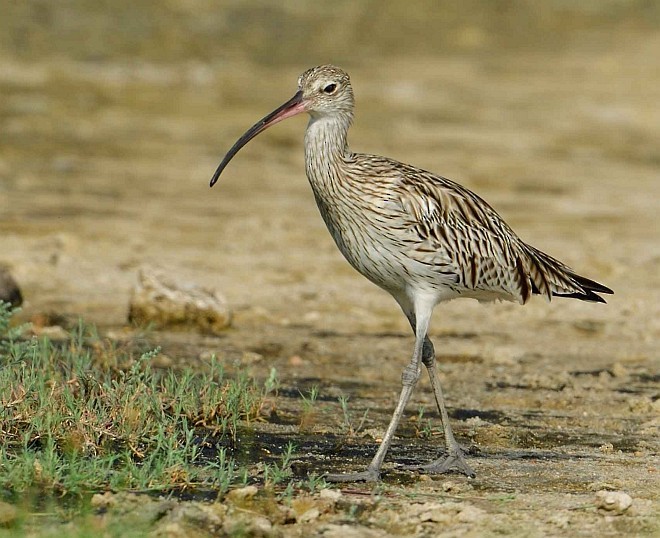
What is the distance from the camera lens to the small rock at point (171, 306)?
877 centimetres

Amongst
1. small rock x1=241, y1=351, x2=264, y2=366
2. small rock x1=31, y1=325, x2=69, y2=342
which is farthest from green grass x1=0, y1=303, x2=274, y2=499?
small rock x1=31, y1=325, x2=69, y2=342

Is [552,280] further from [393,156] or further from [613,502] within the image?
[393,156]

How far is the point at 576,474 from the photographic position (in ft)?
19.6

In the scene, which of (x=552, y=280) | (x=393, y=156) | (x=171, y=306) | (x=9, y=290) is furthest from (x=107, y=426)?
(x=393, y=156)

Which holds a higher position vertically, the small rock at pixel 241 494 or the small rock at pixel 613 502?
the small rock at pixel 613 502

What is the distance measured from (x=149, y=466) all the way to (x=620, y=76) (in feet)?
54.2

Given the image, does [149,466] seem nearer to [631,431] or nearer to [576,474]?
[576,474]

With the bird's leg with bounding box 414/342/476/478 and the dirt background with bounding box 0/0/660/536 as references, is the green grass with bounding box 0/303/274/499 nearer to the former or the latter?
the dirt background with bounding box 0/0/660/536

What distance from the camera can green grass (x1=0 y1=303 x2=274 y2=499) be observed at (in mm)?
5363

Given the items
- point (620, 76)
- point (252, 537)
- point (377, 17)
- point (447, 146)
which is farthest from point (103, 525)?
point (377, 17)

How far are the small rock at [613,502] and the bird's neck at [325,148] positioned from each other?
1922 mm

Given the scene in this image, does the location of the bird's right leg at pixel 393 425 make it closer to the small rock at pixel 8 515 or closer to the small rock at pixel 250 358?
the small rock at pixel 8 515

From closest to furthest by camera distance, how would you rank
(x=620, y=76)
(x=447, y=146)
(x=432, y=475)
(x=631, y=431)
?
(x=432, y=475), (x=631, y=431), (x=447, y=146), (x=620, y=76)

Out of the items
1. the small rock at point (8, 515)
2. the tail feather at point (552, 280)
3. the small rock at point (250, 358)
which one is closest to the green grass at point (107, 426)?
the small rock at point (8, 515)
